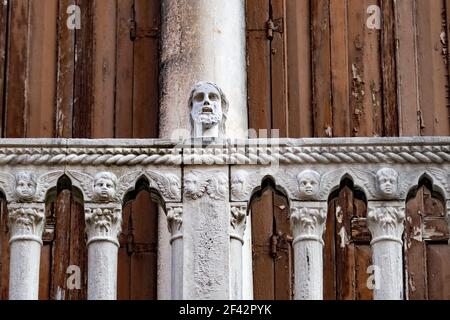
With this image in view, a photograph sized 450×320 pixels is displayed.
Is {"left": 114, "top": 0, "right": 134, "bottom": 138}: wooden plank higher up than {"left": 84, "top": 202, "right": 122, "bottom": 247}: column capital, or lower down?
higher up

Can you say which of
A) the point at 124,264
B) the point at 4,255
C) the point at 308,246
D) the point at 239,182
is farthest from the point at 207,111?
the point at 4,255

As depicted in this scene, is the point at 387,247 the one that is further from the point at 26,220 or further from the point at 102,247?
the point at 26,220

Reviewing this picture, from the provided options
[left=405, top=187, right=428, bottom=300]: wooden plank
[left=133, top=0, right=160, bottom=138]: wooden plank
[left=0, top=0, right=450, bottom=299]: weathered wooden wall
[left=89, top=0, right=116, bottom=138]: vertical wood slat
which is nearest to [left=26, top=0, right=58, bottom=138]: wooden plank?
[left=0, top=0, right=450, bottom=299]: weathered wooden wall

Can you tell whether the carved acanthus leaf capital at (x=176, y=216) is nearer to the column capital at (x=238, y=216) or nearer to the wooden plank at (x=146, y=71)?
the column capital at (x=238, y=216)

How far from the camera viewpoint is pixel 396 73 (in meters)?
16.3

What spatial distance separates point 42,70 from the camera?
644 inches

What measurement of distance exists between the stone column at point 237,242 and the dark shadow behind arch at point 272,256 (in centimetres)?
258

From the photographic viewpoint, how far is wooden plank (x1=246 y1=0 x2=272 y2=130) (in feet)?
53.0

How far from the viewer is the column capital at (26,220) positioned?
12898mm

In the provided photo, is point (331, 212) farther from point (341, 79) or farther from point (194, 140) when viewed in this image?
point (194, 140)

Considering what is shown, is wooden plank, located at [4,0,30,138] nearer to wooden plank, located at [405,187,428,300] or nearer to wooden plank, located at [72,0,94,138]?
wooden plank, located at [72,0,94,138]

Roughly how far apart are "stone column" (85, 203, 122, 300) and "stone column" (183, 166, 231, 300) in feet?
1.38

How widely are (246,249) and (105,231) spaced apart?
2255 mm

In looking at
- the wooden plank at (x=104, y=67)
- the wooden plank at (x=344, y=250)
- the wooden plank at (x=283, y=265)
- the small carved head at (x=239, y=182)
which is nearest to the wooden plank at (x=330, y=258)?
the wooden plank at (x=344, y=250)
